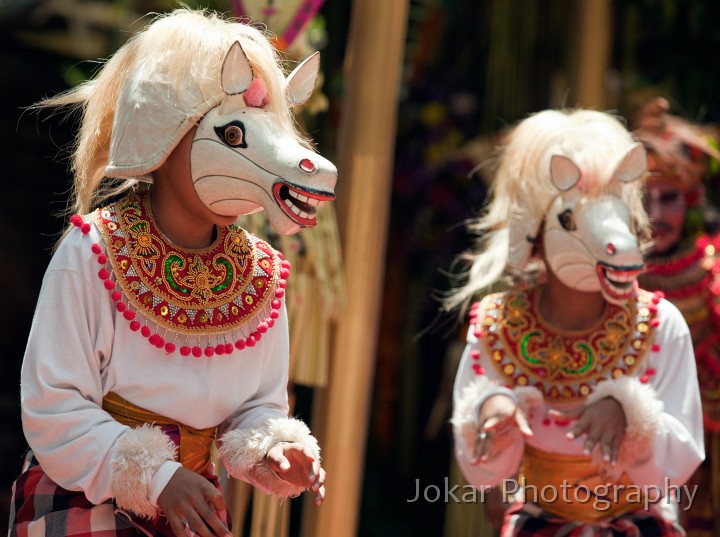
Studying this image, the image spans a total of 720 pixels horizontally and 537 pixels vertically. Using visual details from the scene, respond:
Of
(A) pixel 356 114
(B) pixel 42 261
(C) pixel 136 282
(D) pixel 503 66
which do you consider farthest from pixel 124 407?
(D) pixel 503 66

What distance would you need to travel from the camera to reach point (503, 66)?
4605mm

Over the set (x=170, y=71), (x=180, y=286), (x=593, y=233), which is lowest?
(x=180, y=286)

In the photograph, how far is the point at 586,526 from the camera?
8.21 ft

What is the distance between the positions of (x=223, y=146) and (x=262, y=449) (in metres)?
0.51

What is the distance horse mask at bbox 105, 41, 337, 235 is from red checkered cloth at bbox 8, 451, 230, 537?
1.73 feet

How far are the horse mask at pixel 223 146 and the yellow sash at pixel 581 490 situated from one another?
2.84 ft

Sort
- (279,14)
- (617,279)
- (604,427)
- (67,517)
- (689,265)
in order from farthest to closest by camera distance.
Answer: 1. (689,265)
2. (279,14)
3. (617,279)
4. (604,427)
5. (67,517)

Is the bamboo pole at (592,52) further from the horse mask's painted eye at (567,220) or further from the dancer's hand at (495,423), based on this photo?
the dancer's hand at (495,423)

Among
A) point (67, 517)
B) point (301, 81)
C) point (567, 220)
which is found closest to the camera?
point (67, 517)

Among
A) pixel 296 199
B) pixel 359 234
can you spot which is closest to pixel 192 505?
pixel 296 199

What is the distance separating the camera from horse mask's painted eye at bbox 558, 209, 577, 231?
2535mm

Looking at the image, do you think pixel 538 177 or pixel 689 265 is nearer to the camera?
pixel 538 177

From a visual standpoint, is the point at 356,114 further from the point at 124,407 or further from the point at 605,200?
the point at 124,407

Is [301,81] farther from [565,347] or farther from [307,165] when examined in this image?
[565,347]
